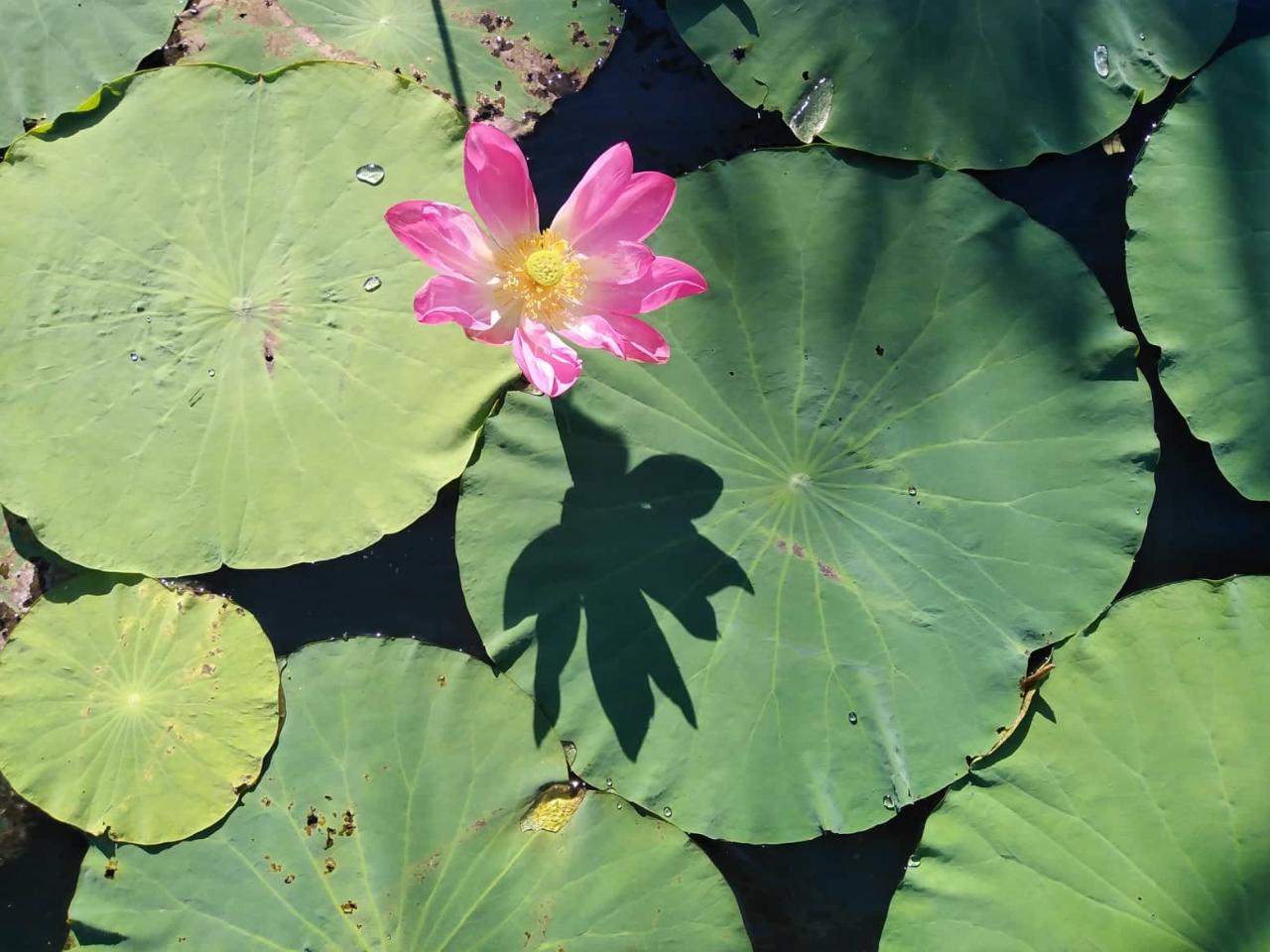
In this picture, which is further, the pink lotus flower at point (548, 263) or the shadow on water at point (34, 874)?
the shadow on water at point (34, 874)

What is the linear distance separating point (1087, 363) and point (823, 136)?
859 mm

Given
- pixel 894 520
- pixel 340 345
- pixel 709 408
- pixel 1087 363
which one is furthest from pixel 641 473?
pixel 1087 363

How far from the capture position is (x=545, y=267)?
6.35 feet

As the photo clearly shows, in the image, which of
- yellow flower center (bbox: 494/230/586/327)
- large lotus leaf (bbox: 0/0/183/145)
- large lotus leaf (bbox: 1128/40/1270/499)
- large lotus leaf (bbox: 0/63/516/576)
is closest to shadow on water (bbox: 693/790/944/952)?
large lotus leaf (bbox: 1128/40/1270/499)

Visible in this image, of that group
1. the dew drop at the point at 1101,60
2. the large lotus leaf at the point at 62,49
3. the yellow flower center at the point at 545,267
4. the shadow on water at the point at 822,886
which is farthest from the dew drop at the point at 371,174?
the shadow on water at the point at 822,886

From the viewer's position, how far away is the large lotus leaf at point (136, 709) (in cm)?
227

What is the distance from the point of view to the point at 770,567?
2184mm

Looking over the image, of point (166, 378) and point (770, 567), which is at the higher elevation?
point (166, 378)

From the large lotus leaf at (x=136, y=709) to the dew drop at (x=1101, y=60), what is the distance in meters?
2.55

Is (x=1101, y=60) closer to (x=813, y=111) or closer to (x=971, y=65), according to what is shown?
(x=971, y=65)

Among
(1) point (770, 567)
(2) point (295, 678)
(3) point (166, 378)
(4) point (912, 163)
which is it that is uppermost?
(4) point (912, 163)

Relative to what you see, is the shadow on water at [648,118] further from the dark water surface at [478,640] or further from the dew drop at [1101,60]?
the dew drop at [1101,60]

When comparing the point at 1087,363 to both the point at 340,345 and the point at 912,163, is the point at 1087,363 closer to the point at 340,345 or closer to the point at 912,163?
the point at 912,163

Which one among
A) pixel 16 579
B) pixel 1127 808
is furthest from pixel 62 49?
pixel 1127 808
